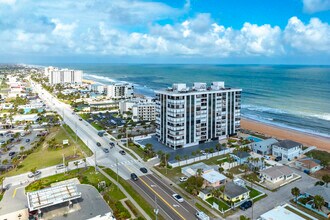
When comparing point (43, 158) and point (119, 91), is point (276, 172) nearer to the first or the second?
point (43, 158)

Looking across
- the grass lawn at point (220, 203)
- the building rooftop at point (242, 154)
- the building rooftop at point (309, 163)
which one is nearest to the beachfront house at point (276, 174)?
the building rooftop at point (309, 163)

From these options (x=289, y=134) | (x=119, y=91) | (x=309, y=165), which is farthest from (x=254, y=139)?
(x=119, y=91)

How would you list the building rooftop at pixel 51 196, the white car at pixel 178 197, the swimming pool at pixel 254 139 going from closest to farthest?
the building rooftop at pixel 51 196 → the white car at pixel 178 197 → the swimming pool at pixel 254 139

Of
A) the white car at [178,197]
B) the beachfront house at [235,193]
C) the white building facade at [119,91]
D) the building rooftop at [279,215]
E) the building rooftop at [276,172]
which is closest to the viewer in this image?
the building rooftop at [279,215]

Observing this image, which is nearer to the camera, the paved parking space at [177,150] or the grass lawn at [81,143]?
the paved parking space at [177,150]

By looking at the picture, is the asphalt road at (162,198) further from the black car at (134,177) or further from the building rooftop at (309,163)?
the building rooftop at (309,163)

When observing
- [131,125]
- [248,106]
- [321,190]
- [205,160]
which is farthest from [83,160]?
[248,106]
